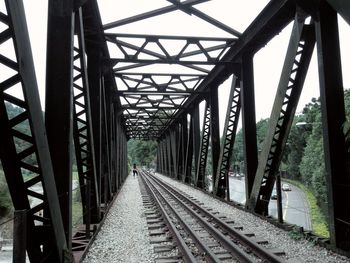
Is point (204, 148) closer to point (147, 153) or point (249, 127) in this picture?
point (249, 127)

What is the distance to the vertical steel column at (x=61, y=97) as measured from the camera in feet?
15.8

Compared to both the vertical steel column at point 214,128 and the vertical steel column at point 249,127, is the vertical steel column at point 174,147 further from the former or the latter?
the vertical steel column at point 249,127

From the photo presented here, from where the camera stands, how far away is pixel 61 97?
16.0 feet

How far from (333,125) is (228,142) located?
7.11 m

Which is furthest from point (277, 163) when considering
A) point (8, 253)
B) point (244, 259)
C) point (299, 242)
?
point (8, 253)

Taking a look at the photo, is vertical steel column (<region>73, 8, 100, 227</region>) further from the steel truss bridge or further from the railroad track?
the railroad track

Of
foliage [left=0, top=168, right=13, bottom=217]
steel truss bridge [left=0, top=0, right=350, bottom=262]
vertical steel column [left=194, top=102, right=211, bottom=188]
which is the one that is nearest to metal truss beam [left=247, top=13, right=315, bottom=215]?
steel truss bridge [left=0, top=0, right=350, bottom=262]

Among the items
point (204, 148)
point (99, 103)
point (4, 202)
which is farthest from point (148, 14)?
point (4, 202)

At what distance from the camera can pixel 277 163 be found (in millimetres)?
8531

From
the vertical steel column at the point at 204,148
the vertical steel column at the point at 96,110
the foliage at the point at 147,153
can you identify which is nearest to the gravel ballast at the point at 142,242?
the vertical steel column at the point at 96,110

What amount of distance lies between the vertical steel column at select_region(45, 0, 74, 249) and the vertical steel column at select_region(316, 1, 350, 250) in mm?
4208

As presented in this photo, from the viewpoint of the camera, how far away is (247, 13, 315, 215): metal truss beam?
7.38 m

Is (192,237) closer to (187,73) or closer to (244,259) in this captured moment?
(244,259)

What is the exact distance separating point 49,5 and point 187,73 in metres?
10.7
